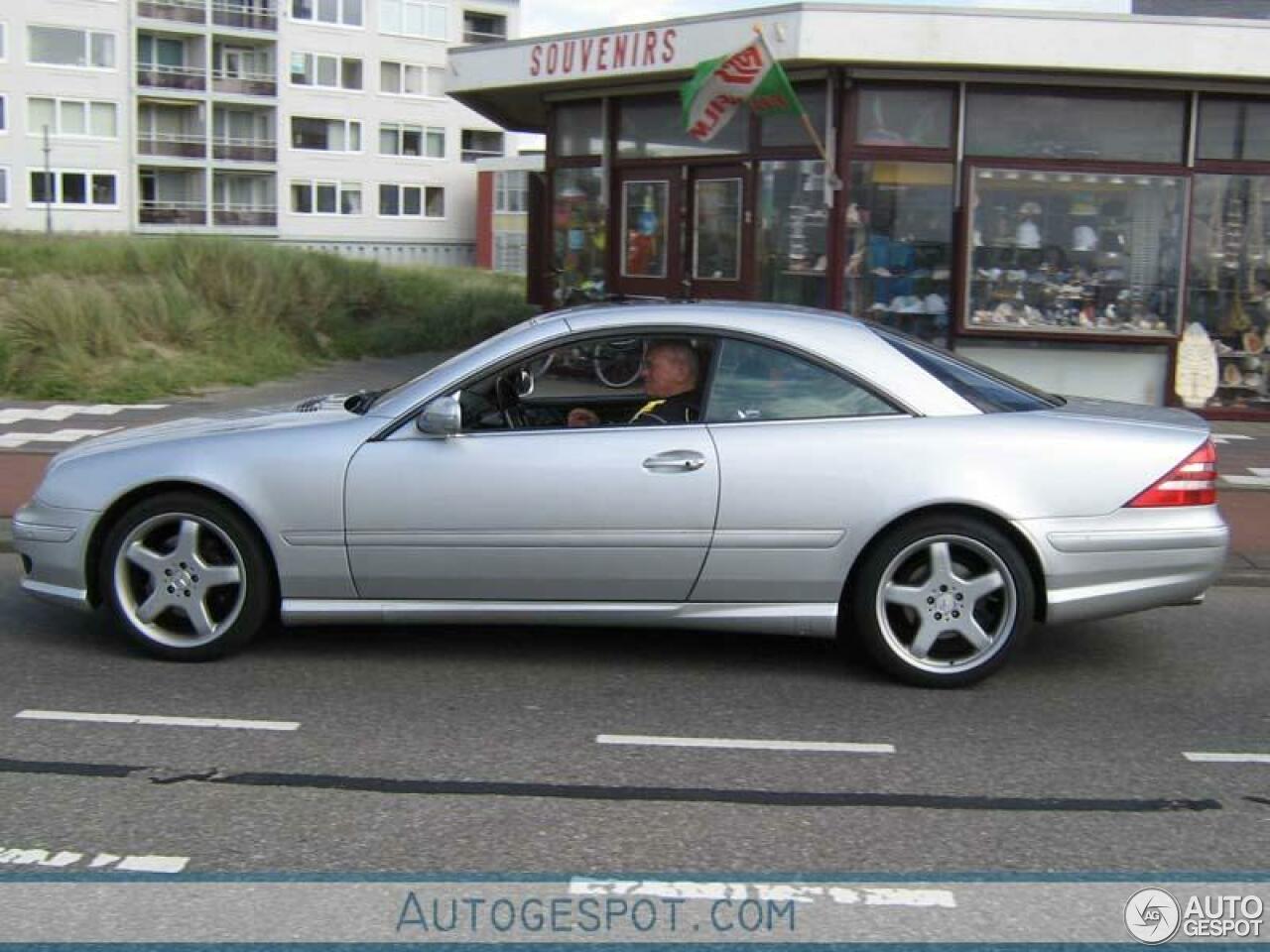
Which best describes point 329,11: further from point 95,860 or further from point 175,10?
point 95,860

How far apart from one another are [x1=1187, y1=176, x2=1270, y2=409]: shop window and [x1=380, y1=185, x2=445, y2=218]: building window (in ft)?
180

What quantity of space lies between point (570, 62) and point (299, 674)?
1073 centimetres

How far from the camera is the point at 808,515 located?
5.80 m

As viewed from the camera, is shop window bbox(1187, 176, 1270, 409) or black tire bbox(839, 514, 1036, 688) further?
shop window bbox(1187, 176, 1270, 409)

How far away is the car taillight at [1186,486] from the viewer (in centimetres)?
587

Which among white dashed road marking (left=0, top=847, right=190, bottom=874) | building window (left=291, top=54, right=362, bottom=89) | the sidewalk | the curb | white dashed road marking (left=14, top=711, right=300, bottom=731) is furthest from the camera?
building window (left=291, top=54, right=362, bottom=89)

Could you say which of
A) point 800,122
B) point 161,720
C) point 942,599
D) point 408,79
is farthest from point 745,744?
point 408,79

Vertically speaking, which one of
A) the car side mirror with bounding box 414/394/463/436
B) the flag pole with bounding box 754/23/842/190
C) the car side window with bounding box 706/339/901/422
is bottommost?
the car side mirror with bounding box 414/394/463/436

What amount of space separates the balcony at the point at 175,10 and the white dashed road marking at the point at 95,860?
6027 cm

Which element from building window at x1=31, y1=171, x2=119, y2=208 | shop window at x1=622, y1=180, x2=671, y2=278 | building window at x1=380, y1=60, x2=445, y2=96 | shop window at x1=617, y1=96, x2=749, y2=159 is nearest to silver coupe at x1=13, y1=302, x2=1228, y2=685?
shop window at x1=617, y1=96, x2=749, y2=159

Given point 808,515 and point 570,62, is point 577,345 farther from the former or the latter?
point 570,62

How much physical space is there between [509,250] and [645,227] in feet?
168

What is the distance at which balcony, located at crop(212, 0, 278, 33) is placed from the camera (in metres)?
61.3

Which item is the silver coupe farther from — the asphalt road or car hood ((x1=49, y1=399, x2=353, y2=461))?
the asphalt road
